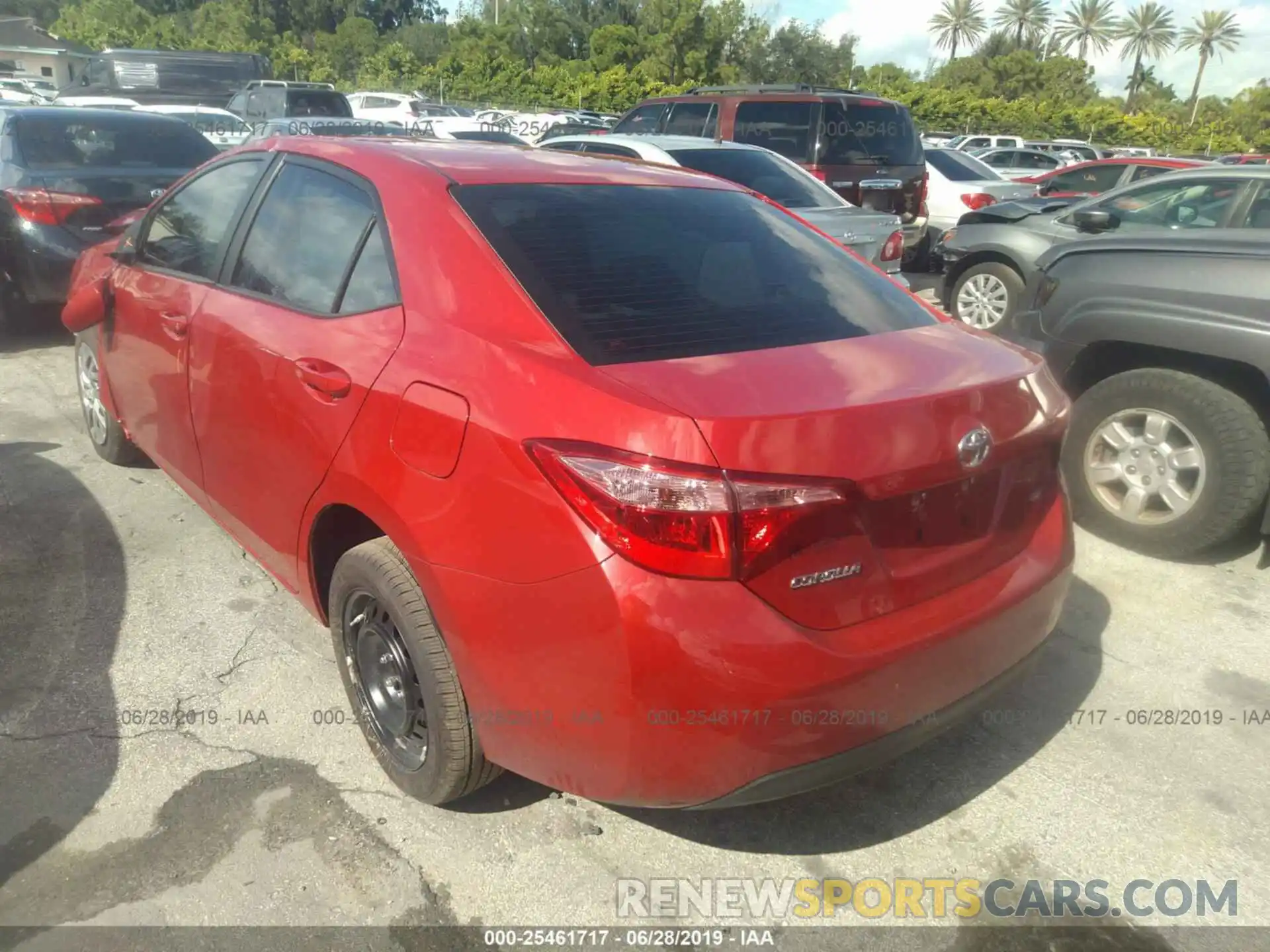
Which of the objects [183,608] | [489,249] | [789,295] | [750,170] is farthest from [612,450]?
[750,170]

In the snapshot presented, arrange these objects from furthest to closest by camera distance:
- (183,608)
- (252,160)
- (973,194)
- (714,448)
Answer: (973,194) → (183,608) → (252,160) → (714,448)

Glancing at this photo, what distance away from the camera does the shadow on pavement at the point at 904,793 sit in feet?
8.73

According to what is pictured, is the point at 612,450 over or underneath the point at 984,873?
over

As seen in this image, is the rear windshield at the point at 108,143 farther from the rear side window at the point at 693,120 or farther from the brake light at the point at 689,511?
the brake light at the point at 689,511

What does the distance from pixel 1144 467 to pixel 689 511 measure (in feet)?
10.5

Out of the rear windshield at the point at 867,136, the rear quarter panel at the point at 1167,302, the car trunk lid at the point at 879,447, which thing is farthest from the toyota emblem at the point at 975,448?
the rear windshield at the point at 867,136

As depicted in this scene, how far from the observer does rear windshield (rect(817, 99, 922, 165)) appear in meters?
9.62

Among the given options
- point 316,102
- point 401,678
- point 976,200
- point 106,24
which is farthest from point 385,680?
point 106,24

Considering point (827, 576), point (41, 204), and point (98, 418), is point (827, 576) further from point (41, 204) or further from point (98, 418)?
point (41, 204)

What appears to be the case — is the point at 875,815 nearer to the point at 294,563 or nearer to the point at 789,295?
the point at 789,295

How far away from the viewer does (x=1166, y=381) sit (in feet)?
13.8

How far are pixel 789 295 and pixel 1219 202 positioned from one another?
4.76 meters

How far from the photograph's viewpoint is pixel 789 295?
2746mm

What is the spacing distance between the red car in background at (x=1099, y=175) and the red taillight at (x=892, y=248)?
4.57 meters
